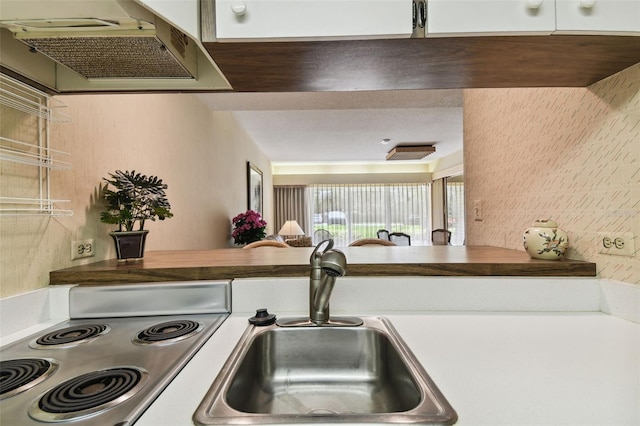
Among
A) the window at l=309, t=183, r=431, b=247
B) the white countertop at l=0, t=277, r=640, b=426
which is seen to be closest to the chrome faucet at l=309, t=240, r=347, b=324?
the white countertop at l=0, t=277, r=640, b=426

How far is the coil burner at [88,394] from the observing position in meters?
0.52

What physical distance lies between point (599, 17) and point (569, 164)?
55 cm

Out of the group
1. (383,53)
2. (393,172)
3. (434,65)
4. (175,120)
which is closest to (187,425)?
(383,53)

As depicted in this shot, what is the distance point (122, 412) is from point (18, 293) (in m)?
0.72

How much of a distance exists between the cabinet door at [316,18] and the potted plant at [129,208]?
0.89m

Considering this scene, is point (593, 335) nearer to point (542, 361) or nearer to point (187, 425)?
point (542, 361)

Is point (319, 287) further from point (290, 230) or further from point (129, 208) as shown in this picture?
point (290, 230)

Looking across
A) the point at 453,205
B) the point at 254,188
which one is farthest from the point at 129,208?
the point at 453,205

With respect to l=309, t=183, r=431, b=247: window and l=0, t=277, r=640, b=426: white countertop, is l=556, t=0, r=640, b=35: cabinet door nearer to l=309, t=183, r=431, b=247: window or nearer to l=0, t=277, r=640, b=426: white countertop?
l=0, t=277, r=640, b=426: white countertop

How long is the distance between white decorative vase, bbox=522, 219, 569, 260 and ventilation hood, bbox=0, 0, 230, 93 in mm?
1253

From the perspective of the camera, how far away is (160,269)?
3.50ft

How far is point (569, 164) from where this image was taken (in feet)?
3.72

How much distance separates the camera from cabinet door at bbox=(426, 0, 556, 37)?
0.75 m

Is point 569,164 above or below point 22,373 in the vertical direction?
above
